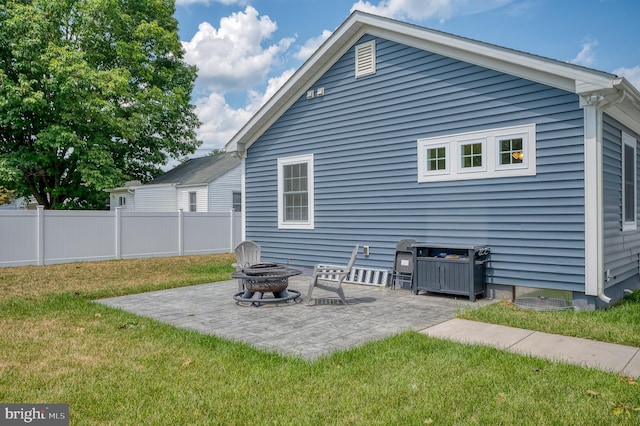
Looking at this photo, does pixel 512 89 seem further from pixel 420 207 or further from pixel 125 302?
pixel 125 302

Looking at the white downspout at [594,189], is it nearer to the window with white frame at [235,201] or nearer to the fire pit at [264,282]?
the fire pit at [264,282]

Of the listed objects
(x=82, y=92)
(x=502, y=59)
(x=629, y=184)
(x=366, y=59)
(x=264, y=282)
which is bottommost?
(x=264, y=282)

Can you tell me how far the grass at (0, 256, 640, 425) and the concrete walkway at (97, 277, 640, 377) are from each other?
31cm

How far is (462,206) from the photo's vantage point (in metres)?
7.38

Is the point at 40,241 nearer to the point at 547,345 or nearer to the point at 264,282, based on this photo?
the point at 264,282

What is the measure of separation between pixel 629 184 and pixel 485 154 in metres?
2.76

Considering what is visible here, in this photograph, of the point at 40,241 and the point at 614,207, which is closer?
the point at 614,207

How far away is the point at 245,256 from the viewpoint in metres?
7.50

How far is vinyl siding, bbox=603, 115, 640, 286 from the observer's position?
650 centimetres

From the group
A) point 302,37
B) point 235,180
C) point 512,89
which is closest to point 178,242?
point 235,180

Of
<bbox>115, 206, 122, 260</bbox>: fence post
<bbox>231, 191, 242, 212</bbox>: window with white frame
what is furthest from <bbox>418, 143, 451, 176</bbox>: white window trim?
<bbox>231, 191, 242, 212</bbox>: window with white frame

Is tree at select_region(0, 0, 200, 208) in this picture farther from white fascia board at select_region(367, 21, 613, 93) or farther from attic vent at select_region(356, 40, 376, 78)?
white fascia board at select_region(367, 21, 613, 93)

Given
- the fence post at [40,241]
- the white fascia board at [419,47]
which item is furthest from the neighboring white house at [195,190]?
the white fascia board at [419,47]

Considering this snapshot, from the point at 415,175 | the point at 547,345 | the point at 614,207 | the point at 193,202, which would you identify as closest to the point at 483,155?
the point at 415,175
